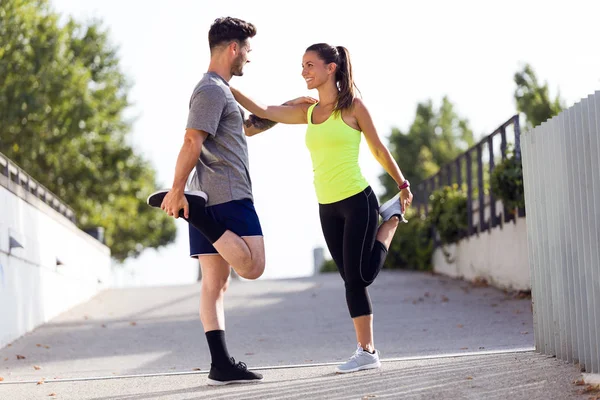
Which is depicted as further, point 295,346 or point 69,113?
point 69,113

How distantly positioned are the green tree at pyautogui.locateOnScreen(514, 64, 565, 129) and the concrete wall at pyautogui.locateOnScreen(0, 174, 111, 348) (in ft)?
81.7

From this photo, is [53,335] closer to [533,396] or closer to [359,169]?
[359,169]

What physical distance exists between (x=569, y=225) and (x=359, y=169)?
1.28 m

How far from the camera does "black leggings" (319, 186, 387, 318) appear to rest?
652 centimetres

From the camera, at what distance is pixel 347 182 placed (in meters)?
6.51

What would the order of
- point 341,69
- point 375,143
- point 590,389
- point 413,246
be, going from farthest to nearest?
point 413,246 → point 341,69 → point 375,143 → point 590,389

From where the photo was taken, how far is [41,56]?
29.4 metres

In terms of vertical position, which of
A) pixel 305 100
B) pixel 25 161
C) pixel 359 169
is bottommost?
pixel 359 169

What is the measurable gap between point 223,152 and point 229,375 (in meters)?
1.30

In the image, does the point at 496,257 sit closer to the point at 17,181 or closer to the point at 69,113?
the point at 17,181

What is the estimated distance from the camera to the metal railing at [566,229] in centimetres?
586

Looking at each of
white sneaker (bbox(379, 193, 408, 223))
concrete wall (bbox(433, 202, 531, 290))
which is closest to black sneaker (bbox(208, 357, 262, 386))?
white sneaker (bbox(379, 193, 408, 223))

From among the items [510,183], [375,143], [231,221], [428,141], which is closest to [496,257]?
[510,183]

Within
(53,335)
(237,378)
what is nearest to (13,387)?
(237,378)
